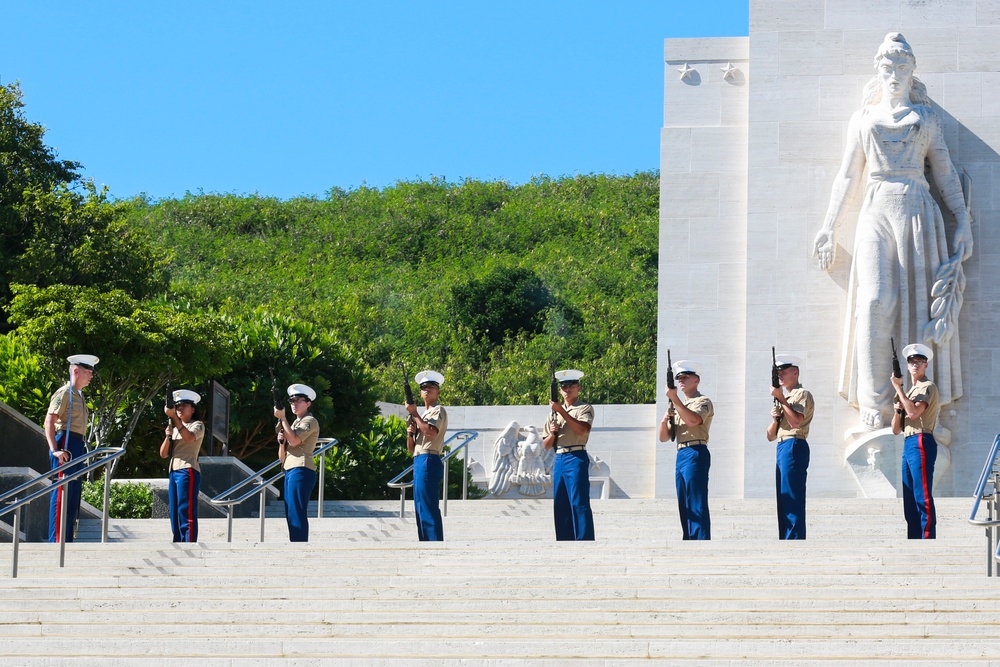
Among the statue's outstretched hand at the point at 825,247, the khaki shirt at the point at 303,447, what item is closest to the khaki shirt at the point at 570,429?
the khaki shirt at the point at 303,447

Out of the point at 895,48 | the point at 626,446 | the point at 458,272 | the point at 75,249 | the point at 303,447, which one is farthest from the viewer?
the point at 458,272

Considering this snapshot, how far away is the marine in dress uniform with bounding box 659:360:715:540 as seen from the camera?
510 inches

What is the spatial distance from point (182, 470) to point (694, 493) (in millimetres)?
4327

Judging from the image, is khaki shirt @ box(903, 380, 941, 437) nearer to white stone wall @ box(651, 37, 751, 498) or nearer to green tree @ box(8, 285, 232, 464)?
white stone wall @ box(651, 37, 751, 498)

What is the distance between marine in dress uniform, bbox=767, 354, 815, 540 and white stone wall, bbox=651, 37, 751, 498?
248 inches

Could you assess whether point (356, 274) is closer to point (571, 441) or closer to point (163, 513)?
point (163, 513)

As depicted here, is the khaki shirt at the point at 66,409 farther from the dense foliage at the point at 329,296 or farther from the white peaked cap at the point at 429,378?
the dense foliage at the point at 329,296

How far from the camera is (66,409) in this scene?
44.4 feet

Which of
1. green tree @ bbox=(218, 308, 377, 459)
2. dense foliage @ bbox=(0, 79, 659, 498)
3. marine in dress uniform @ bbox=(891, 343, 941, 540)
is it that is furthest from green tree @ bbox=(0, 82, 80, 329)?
marine in dress uniform @ bbox=(891, 343, 941, 540)

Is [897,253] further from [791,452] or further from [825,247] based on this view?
[791,452]

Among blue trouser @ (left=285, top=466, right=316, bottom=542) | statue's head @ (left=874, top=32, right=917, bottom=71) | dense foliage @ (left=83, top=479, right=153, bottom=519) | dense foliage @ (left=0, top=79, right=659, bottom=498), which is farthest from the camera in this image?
dense foliage @ (left=0, top=79, right=659, bottom=498)

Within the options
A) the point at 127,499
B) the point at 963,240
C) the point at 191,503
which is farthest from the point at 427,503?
the point at 963,240

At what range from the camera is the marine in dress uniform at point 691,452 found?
12.9m

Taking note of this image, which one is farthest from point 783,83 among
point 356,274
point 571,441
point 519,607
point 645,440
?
point 356,274
